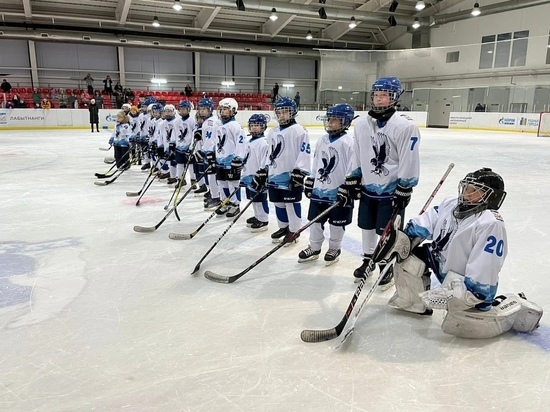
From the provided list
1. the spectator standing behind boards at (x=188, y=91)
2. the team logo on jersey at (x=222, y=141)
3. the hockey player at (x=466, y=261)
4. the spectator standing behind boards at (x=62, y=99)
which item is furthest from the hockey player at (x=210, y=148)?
the spectator standing behind boards at (x=188, y=91)

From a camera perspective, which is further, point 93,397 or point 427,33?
point 427,33

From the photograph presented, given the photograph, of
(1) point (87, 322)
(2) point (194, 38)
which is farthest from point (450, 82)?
(1) point (87, 322)

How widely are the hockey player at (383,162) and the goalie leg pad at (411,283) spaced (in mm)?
402

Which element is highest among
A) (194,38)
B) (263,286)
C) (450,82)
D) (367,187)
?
(194,38)

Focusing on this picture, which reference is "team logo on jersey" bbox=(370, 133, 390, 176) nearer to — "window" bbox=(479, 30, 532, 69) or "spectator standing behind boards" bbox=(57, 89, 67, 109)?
"spectator standing behind boards" bbox=(57, 89, 67, 109)

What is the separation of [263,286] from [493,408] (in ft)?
4.79

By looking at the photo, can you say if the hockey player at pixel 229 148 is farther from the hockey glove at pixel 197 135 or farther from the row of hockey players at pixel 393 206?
the hockey glove at pixel 197 135

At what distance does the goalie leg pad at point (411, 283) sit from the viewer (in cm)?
221

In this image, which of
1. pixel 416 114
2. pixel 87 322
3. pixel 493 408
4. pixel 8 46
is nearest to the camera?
pixel 493 408

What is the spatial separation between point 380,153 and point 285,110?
1.06m

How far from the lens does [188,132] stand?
5820 millimetres

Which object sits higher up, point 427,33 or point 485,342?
point 427,33

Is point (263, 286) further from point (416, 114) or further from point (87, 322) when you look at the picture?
point (416, 114)

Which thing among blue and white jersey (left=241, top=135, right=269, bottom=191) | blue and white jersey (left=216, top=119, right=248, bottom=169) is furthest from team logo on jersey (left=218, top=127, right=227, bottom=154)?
blue and white jersey (left=241, top=135, right=269, bottom=191)
